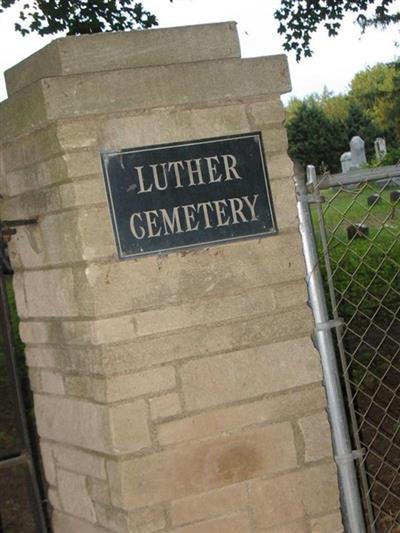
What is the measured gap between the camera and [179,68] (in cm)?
310

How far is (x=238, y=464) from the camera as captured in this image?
316 cm

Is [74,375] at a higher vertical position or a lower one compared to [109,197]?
lower

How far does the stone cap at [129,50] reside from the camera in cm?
300

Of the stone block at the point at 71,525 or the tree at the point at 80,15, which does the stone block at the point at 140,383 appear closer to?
the stone block at the point at 71,525

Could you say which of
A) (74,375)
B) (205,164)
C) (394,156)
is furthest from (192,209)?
(394,156)

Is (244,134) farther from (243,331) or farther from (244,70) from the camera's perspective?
(243,331)

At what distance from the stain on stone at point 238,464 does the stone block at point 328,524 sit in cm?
32

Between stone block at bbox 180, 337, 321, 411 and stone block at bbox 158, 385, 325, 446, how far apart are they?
0.03 m

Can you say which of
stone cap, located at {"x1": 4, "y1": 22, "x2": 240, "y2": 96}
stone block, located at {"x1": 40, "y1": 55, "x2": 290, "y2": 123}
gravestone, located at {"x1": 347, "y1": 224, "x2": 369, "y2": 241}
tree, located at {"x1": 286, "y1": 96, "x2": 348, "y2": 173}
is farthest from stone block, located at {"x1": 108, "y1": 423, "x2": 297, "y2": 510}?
tree, located at {"x1": 286, "y1": 96, "x2": 348, "y2": 173}

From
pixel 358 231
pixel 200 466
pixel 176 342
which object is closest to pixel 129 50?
Result: pixel 176 342

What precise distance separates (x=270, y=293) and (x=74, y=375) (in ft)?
2.40

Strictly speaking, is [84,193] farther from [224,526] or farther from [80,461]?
[224,526]

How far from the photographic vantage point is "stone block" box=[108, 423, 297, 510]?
2998 mm

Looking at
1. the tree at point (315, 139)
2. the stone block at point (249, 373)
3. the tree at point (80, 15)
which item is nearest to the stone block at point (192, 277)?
the stone block at point (249, 373)
